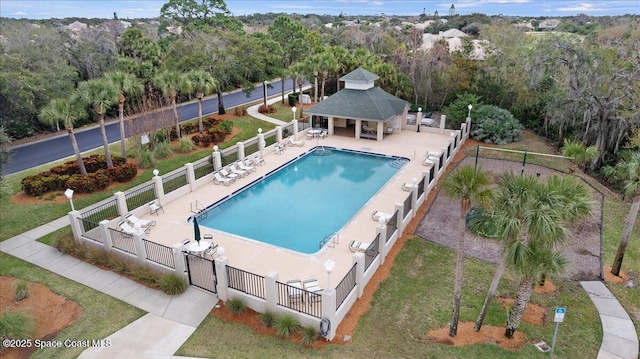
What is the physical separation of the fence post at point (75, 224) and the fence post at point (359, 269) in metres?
11.0

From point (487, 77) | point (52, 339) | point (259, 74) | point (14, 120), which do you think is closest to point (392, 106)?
point (487, 77)

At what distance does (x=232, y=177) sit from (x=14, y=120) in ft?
67.6

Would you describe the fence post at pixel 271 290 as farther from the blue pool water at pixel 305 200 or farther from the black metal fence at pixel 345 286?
the blue pool water at pixel 305 200

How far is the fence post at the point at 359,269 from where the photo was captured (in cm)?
1241

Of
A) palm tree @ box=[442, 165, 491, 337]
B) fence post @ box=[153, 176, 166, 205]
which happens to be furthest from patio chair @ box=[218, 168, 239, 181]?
palm tree @ box=[442, 165, 491, 337]

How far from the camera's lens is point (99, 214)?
56.3ft

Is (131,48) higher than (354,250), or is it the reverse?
(131,48)

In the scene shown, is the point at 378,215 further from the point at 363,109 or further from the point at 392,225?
the point at 363,109

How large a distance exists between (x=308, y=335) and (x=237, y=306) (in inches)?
99.6

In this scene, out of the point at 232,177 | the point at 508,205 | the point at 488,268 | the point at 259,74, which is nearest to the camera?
the point at 508,205

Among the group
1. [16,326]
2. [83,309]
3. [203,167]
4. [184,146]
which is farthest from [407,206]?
[184,146]

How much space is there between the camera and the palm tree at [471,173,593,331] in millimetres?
9391

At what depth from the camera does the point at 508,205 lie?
9.95 metres

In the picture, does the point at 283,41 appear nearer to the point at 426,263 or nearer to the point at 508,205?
the point at 426,263
